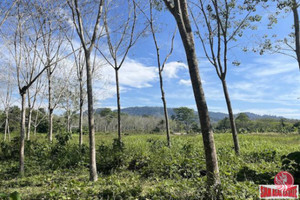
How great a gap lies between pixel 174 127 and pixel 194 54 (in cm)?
4577

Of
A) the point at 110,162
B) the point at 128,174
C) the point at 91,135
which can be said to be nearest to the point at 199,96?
the point at 91,135

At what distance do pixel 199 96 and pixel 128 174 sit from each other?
3266 mm

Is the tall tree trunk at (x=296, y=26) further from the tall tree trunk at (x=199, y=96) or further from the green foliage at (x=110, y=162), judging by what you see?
the green foliage at (x=110, y=162)

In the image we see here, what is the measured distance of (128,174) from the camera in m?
5.24

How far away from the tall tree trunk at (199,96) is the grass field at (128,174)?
0.21m

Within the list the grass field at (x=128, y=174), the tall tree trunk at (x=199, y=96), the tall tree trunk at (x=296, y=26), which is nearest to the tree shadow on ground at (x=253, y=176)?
the grass field at (x=128, y=174)

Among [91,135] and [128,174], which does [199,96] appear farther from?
[128,174]

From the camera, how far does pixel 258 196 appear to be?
261 centimetres

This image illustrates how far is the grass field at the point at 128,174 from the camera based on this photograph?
3146 millimetres

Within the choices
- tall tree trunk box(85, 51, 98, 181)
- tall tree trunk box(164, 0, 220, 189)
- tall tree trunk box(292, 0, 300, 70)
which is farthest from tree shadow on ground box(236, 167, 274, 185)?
tall tree trunk box(292, 0, 300, 70)

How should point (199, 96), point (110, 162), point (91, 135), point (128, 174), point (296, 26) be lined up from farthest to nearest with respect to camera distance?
point (296, 26), point (110, 162), point (128, 174), point (91, 135), point (199, 96)

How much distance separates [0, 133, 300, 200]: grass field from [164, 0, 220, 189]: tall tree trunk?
8.2 inches

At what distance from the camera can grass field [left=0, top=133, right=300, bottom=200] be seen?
315 cm

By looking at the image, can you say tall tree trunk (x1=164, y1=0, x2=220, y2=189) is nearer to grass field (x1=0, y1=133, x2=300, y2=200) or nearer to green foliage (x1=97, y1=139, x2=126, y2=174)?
grass field (x1=0, y1=133, x2=300, y2=200)
